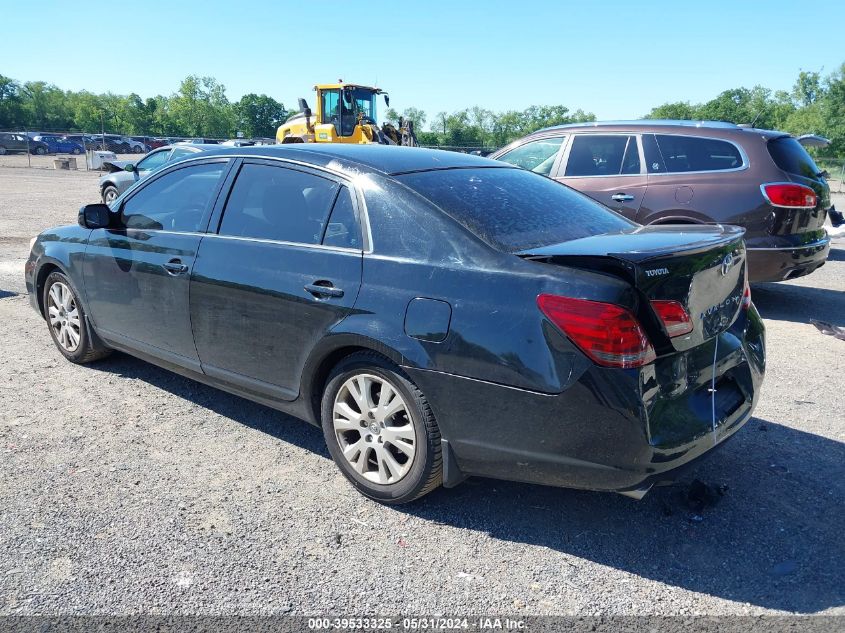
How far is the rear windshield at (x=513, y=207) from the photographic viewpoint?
322 cm

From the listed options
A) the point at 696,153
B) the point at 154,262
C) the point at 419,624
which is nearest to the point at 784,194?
the point at 696,153

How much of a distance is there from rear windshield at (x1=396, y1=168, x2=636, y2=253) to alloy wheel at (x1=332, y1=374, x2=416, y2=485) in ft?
2.88

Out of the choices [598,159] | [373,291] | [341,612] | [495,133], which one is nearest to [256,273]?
[373,291]

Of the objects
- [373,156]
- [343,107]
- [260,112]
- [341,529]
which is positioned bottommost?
[341,529]

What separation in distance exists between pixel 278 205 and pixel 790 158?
555 cm

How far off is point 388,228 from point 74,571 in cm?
202

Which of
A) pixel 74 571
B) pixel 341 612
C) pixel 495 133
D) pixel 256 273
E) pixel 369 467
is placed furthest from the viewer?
pixel 495 133

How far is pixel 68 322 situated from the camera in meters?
5.29

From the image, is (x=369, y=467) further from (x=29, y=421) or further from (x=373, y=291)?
(x=29, y=421)

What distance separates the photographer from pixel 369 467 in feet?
11.2

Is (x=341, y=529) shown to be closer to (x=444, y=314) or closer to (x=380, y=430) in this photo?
(x=380, y=430)

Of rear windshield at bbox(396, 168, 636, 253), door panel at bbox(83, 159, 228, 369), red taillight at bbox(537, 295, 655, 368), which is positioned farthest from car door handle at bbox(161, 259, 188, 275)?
red taillight at bbox(537, 295, 655, 368)

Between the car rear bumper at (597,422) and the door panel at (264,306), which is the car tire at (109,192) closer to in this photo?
the door panel at (264,306)

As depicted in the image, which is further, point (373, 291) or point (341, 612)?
point (373, 291)
